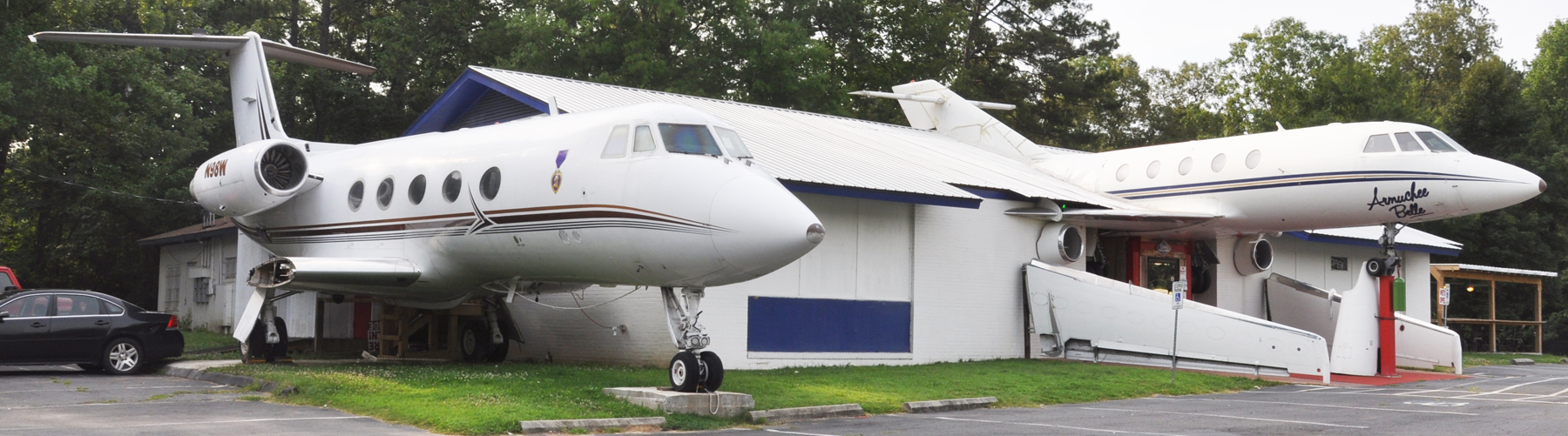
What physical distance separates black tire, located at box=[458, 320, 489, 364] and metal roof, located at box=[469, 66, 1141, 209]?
3.86m

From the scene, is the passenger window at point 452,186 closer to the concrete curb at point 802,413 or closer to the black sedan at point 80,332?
the concrete curb at point 802,413

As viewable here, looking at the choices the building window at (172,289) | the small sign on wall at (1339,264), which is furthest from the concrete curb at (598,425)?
the building window at (172,289)

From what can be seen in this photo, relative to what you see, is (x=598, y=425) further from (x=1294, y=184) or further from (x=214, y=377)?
(x=1294, y=184)

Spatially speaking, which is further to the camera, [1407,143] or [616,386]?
[1407,143]

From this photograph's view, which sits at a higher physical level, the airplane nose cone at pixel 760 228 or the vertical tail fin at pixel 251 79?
the vertical tail fin at pixel 251 79

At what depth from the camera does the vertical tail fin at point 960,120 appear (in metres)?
31.8

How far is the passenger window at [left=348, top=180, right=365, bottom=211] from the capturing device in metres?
18.1

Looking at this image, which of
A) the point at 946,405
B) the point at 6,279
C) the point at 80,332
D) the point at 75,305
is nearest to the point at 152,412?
the point at 80,332

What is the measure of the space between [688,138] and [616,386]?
10.3 feet

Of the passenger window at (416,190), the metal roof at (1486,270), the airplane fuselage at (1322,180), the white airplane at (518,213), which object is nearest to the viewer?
→ the white airplane at (518,213)

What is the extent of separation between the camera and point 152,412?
1240cm

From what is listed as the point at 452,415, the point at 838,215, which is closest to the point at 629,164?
the point at 452,415

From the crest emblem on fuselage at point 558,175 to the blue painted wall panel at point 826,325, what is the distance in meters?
5.64

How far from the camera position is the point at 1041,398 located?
634 inches
